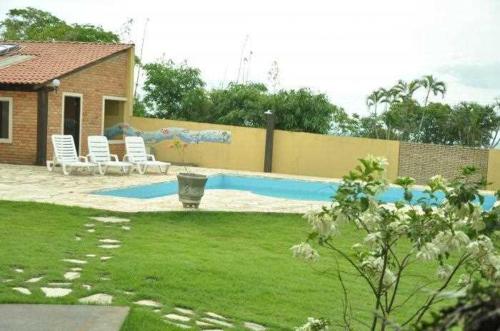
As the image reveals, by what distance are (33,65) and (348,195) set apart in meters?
17.6

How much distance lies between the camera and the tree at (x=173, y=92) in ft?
83.1

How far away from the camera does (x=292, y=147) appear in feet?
69.8

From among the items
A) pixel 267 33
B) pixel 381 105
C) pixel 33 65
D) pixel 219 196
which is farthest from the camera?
pixel 381 105

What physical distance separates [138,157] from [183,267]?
11944 millimetres

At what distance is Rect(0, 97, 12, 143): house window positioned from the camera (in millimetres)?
18216

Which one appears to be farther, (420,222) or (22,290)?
(22,290)

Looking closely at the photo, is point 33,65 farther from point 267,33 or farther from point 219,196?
point 267,33

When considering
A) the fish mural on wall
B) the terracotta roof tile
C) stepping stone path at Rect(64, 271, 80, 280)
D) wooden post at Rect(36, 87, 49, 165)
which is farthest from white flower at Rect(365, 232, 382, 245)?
the fish mural on wall

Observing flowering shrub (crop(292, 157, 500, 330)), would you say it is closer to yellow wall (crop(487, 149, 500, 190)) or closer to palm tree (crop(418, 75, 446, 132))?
yellow wall (crop(487, 149, 500, 190))

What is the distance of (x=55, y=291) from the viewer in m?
5.61

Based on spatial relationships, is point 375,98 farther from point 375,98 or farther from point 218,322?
point 218,322

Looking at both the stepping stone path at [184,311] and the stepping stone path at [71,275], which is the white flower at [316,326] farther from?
the stepping stone path at [71,275]

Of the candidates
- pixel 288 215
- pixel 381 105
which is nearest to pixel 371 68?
pixel 381 105

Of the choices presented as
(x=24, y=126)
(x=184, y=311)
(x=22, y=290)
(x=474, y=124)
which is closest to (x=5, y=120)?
(x=24, y=126)
